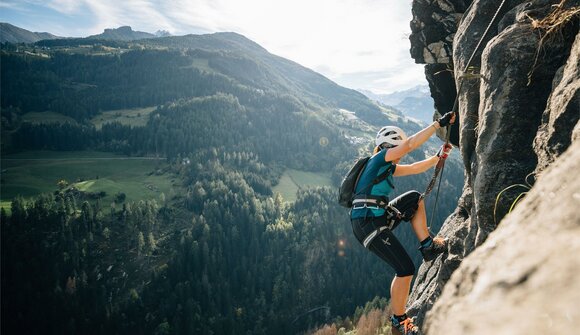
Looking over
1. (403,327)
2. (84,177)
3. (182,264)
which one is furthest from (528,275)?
(84,177)

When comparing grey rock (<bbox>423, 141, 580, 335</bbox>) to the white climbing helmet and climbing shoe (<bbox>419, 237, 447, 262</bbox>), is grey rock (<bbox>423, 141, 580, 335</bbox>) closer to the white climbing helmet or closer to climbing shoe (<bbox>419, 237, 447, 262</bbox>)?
the white climbing helmet

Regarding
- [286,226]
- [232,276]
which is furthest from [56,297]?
[286,226]

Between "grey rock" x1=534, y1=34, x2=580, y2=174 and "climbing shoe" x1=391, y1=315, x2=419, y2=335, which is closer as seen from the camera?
"grey rock" x1=534, y1=34, x2=580, y2=174

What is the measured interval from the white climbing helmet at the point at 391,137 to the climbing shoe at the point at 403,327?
4.19m

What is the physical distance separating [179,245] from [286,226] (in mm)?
45489

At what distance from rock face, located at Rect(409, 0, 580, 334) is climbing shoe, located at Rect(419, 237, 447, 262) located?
0.29 meters

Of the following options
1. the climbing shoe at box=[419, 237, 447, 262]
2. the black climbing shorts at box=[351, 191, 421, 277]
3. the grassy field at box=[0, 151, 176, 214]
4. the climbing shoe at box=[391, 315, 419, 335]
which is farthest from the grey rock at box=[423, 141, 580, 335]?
the grassy field at box=[0, 151, 176, 214]

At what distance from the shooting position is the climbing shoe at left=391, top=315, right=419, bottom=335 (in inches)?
331

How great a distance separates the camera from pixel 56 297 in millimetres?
116688

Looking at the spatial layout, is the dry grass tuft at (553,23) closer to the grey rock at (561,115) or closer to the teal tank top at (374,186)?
the grey rock at (561,115)

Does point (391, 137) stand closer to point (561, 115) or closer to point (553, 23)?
point (561, 115)

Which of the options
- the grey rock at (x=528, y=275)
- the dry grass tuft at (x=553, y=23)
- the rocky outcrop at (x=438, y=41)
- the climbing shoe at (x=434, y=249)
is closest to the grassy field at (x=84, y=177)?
the rocky outcrop at (x=438, y=41)

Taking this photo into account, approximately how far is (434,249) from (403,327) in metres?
2.54

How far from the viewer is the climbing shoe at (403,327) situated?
8.40 m
